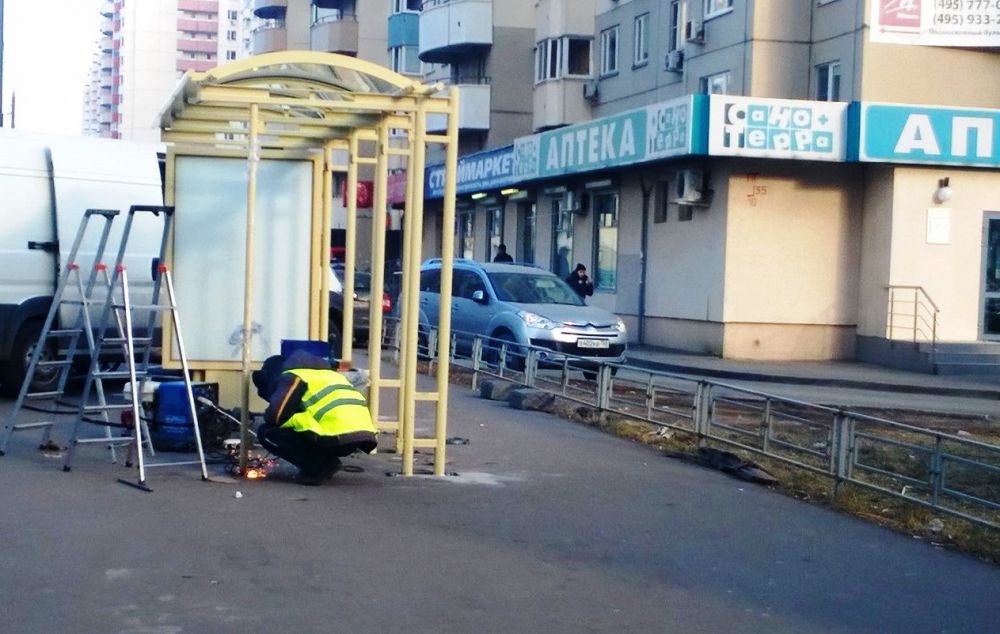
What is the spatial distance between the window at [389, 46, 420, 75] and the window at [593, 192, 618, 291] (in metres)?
24.9

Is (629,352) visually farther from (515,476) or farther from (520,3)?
(520,3)

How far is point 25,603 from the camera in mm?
6426

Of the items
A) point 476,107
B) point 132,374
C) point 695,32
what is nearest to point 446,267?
point 132,374

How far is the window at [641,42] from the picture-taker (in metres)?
35.1

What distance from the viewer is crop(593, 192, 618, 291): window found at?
31156 mm

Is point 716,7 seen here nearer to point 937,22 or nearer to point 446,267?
point 937,22

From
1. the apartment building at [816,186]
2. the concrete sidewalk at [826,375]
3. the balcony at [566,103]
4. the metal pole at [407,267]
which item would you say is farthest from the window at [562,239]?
the metal pole at [407,267]

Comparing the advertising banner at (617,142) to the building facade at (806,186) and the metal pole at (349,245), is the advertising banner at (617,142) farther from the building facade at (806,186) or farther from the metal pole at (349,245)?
the metal pole at (349,245)

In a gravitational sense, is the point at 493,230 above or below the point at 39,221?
above

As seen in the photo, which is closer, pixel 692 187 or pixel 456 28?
pixel 692 187

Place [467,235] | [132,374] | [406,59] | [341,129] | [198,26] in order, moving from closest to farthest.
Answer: [132,374]
[341,129]
[467,235]
[406,59]
[198,26]

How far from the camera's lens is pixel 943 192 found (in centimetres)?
2478

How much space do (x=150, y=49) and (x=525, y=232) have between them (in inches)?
4189

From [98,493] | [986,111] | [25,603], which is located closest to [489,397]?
[98,493]
